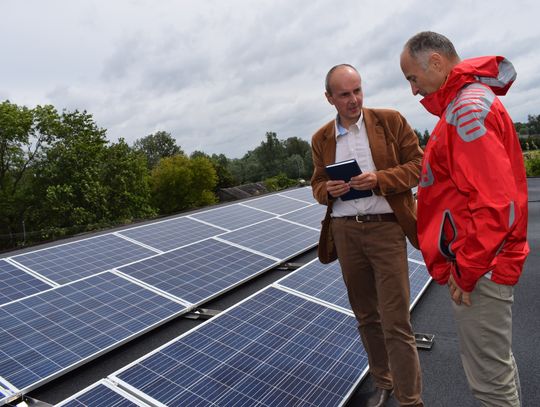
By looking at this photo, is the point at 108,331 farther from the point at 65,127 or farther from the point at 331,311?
the point at 65,127

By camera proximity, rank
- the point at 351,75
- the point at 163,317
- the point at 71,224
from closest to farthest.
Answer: the point at 351,75 < the point at 163,317 < the point at 71,224

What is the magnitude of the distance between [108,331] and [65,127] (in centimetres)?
3291

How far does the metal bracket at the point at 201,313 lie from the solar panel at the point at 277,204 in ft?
14.9

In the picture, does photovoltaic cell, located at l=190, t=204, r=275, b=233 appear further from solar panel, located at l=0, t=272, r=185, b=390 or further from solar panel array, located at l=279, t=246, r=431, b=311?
solar panel, located at l=0, t=272, r=185, b=390

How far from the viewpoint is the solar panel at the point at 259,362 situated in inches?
96.4

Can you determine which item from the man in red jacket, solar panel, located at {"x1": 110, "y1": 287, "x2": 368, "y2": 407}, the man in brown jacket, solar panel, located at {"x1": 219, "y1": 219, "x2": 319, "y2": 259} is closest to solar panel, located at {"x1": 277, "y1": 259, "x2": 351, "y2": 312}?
solar panel, located at {"x1": 110, "y1": 287, "x2": 368, "y2": 407}

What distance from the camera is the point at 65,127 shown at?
31469 millimetres

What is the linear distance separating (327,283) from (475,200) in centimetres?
268

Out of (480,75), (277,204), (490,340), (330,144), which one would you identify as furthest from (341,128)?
(277,204)

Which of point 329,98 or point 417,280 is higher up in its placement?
point 329,98

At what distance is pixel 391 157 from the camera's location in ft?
8.77

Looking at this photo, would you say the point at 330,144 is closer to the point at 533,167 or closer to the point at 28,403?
the point at 28,403

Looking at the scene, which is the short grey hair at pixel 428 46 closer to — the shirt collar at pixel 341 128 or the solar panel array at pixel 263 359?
the shirt collar at pixel 341 128

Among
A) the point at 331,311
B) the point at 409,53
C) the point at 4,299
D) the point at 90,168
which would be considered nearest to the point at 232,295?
the point at 331,311
